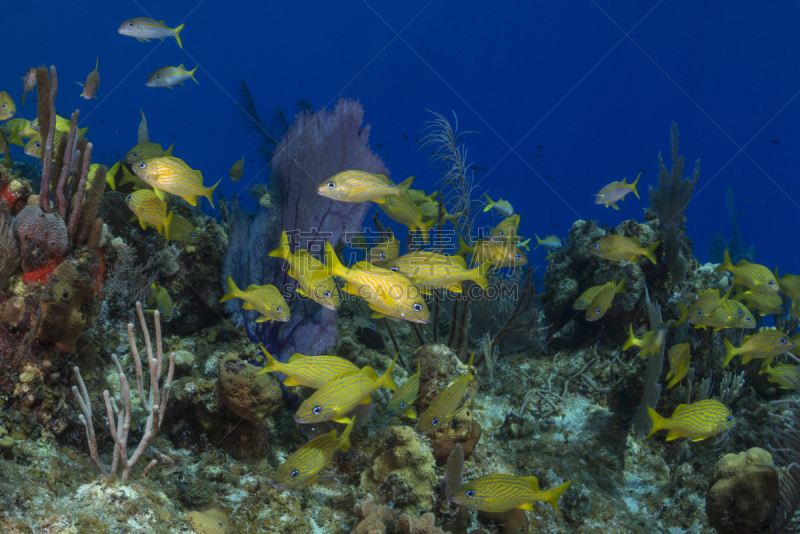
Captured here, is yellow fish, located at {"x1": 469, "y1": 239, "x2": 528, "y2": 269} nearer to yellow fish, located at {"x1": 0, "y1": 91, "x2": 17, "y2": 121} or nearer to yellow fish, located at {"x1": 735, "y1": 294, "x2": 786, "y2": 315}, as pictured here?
yellow fish, located at {"x1": 735, "y1": 294, "x2": 786, "y2": 315}

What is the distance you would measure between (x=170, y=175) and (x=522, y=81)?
271 ft

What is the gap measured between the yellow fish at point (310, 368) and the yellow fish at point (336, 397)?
126mm

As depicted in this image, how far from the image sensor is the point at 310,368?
2641mm

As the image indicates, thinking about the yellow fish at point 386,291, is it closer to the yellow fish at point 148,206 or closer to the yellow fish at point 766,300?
the yellow fish at point 148,206

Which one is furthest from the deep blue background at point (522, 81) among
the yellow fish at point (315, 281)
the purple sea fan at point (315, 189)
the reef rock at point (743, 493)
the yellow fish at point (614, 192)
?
the yellow fish at point (315, 281)

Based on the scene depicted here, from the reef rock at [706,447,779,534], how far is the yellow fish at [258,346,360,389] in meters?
3.29

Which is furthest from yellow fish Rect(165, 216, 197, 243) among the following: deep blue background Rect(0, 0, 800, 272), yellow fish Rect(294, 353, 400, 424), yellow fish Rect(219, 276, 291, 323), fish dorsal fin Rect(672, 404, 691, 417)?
deep blue background Rect(0, 0, 800, 272)

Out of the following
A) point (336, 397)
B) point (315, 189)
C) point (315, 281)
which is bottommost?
point (336, 397)

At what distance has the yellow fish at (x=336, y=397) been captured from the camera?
241 cm

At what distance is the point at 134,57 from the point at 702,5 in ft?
362

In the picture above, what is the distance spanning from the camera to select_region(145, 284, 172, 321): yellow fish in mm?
4426

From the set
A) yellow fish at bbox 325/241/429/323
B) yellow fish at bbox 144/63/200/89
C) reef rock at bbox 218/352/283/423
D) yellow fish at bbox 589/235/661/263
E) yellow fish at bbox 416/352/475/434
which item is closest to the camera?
yellow fish at bbox 325/241/429/323

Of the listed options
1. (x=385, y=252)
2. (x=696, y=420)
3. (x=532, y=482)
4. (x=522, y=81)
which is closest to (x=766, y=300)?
(x=696, y=420)

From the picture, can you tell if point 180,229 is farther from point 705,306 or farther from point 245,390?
point 705,306
